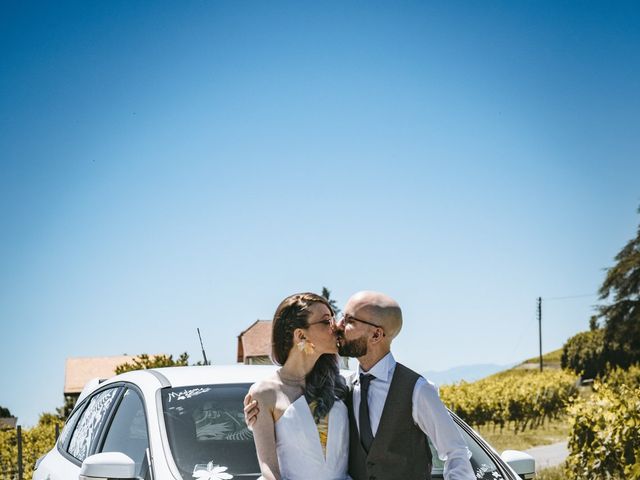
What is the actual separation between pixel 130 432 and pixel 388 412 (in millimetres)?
1879

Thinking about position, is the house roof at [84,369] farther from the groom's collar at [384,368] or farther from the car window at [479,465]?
the groom's collar at [384,368]

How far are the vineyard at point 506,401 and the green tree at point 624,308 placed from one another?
2602cm

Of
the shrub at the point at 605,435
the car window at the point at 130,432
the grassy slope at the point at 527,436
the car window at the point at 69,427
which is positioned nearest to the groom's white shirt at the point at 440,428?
the car window at the point at 130,432

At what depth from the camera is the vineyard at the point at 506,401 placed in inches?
968

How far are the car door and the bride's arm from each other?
84cm

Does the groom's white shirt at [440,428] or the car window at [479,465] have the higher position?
the groom's white shirt at [440,428]

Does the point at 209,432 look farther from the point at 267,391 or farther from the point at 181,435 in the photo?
the point at 267,391

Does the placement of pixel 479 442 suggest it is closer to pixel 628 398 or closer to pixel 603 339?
pixel 628 398

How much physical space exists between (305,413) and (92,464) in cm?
113

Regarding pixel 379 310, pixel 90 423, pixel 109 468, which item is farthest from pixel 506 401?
pixel 379 310

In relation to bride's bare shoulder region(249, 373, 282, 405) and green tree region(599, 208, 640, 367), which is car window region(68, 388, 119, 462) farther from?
green tree region(599, 208, 640, 367)

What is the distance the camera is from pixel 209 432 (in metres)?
4.58

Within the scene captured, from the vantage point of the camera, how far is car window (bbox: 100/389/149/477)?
425 cm

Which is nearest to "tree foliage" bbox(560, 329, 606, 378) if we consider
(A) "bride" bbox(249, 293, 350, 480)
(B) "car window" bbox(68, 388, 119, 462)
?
(B) "car window" bbox(68, 388, 119, 462)
